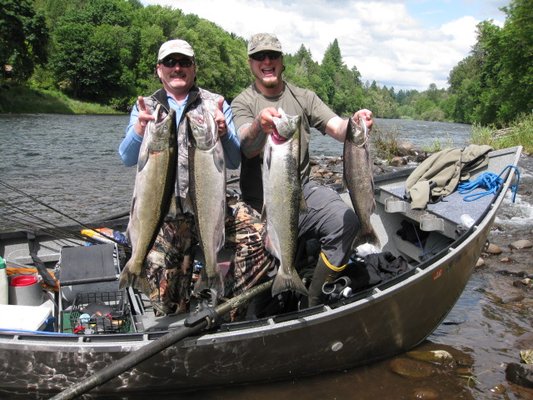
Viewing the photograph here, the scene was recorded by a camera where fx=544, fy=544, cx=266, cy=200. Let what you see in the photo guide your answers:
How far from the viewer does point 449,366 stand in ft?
17.5

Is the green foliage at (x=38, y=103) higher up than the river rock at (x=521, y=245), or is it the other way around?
the green foliage at (x=38, y=103)

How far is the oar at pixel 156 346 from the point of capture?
3518 mm

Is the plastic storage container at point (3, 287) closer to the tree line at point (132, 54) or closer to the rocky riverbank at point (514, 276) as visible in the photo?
the rocky riverbank at point (514, 276)

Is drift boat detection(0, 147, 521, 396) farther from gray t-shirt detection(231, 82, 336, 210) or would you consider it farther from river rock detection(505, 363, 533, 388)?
gray t-shirt detection(231, 82, 336, 210)

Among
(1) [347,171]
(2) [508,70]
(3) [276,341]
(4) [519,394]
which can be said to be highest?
(2) [508,70]

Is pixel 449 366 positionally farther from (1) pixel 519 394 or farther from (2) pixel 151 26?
(2) pixel 151 26

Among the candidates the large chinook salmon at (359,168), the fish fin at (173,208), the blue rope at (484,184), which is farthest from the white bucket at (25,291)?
the blue rope at (484,184)

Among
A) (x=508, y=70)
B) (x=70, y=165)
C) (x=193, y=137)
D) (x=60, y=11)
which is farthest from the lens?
(x=60, y=11)

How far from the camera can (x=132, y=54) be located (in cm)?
6419

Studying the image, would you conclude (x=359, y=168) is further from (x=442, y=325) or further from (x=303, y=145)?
(x=442, y=325)

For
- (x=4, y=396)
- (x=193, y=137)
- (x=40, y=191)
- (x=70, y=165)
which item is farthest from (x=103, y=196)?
(x=193, y=137)

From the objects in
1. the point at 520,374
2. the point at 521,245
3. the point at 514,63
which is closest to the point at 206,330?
the point at 520,374

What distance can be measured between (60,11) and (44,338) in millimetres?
88699

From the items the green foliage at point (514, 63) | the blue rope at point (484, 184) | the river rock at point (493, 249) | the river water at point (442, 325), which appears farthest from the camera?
the green foliage at point (514, 63)
